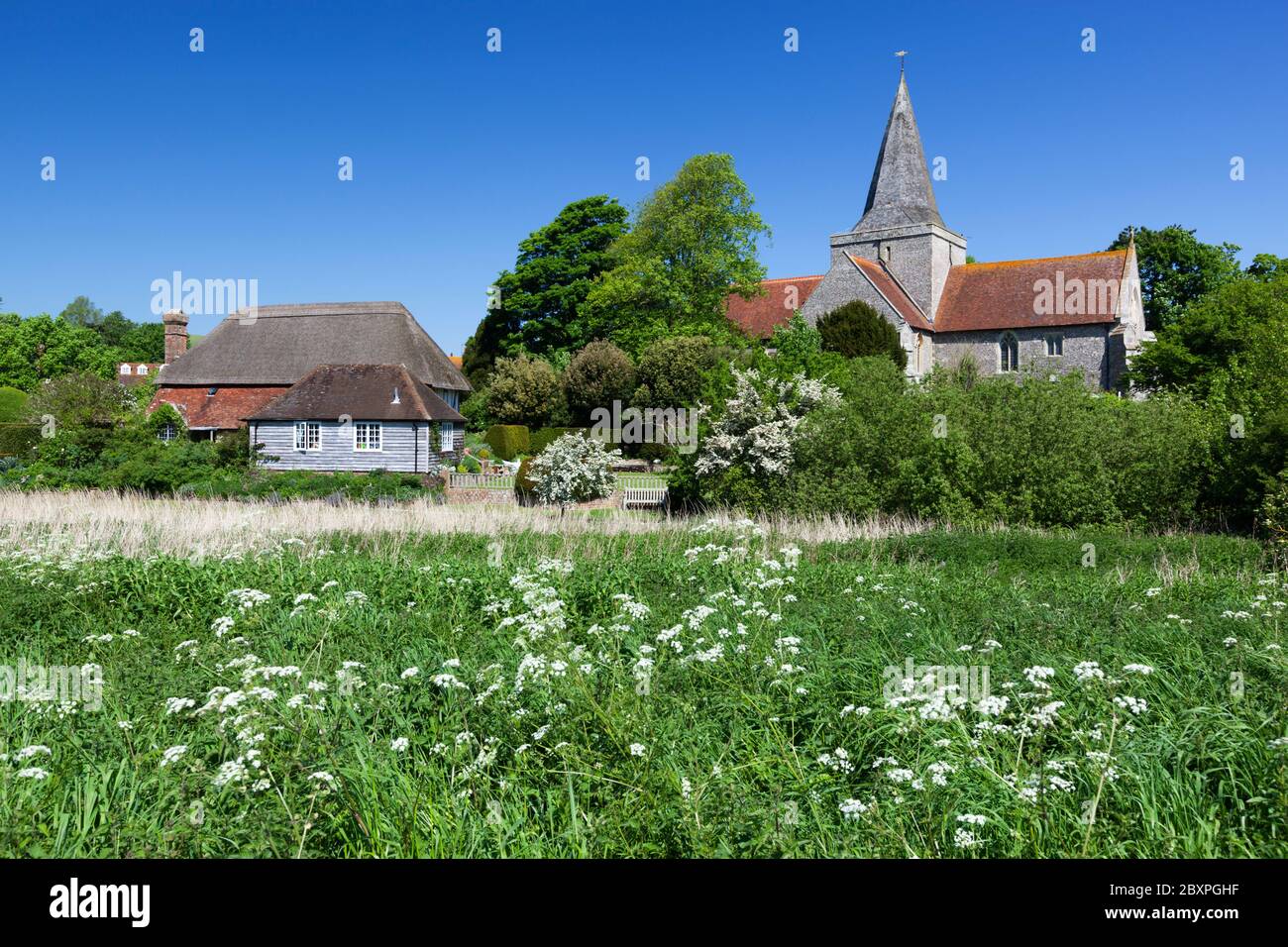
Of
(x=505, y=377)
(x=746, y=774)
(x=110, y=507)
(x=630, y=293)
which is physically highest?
(x=630, y=293)

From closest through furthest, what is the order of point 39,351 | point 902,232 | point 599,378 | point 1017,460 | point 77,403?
point 1017,460
point 77,403
point 599,378
point 902,232
point 39,351

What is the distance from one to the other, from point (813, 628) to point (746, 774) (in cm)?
264

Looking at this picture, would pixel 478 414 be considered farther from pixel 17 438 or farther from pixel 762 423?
pixel 762 423

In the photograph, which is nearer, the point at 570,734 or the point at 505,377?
the point at 570,734

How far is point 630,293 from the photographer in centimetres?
4619

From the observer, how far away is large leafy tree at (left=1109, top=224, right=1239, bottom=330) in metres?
52.7

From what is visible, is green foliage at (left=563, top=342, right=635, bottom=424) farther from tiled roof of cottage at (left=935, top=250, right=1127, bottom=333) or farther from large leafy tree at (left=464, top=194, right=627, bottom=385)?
tiled roof of cottage at (left=935, top=250, right=1127, bottom=333)

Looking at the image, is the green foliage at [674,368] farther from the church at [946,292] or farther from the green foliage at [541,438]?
the church at [946,292]

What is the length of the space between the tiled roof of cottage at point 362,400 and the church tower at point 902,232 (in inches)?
938

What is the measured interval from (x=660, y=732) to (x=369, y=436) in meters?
36.3

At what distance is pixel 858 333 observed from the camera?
154 feet

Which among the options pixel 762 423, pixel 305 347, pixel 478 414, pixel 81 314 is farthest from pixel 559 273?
pixel 81 314

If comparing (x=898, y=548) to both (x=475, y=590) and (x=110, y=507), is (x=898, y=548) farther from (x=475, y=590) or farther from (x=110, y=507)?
(x=110, y=507)

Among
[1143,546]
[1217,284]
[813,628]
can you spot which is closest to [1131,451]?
[1143,546]
